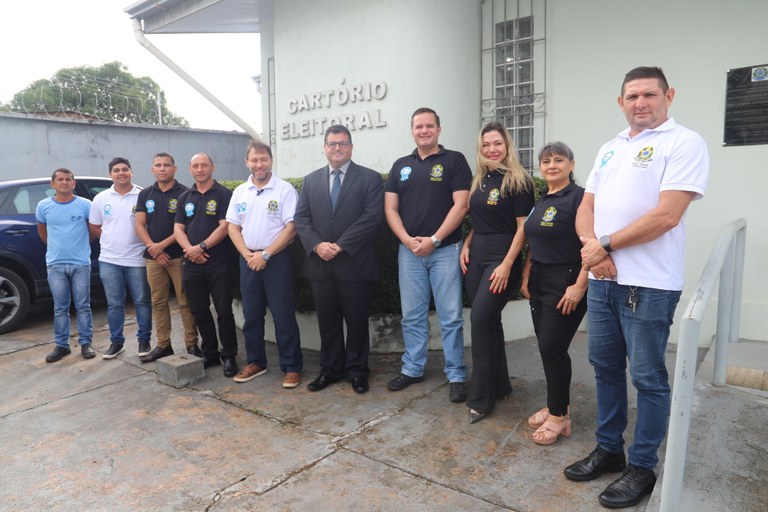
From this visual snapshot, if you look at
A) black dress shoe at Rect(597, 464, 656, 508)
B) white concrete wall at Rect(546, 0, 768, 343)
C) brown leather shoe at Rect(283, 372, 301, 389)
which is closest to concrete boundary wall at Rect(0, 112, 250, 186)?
brown leather shoe at Rect(283, 372, 301, 389)

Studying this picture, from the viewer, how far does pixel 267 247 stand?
4.15m

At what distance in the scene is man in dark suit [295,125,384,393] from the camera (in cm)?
391

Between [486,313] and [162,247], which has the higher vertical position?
[162,247]

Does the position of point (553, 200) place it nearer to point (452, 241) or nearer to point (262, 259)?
point (452, 241)

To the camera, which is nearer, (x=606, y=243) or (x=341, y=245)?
(x=606, y=243)

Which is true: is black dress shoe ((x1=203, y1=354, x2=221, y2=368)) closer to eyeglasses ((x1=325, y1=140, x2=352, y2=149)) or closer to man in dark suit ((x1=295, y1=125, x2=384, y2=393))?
man in dark suit ((x1=295, y1=125, x2=384, y2=393))

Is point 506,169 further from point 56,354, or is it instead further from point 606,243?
point 56,354

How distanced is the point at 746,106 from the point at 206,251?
14.6 feet

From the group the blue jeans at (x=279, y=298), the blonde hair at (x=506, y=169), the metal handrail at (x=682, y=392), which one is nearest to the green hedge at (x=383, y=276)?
the blue jeans at (x=279, y=298)

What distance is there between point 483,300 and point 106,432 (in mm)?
2506

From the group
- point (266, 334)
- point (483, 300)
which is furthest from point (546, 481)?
point (266, 334)

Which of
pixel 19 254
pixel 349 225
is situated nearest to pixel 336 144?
pixel 349 225

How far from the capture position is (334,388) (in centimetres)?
409

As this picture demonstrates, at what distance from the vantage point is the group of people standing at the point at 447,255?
7.78 ft
